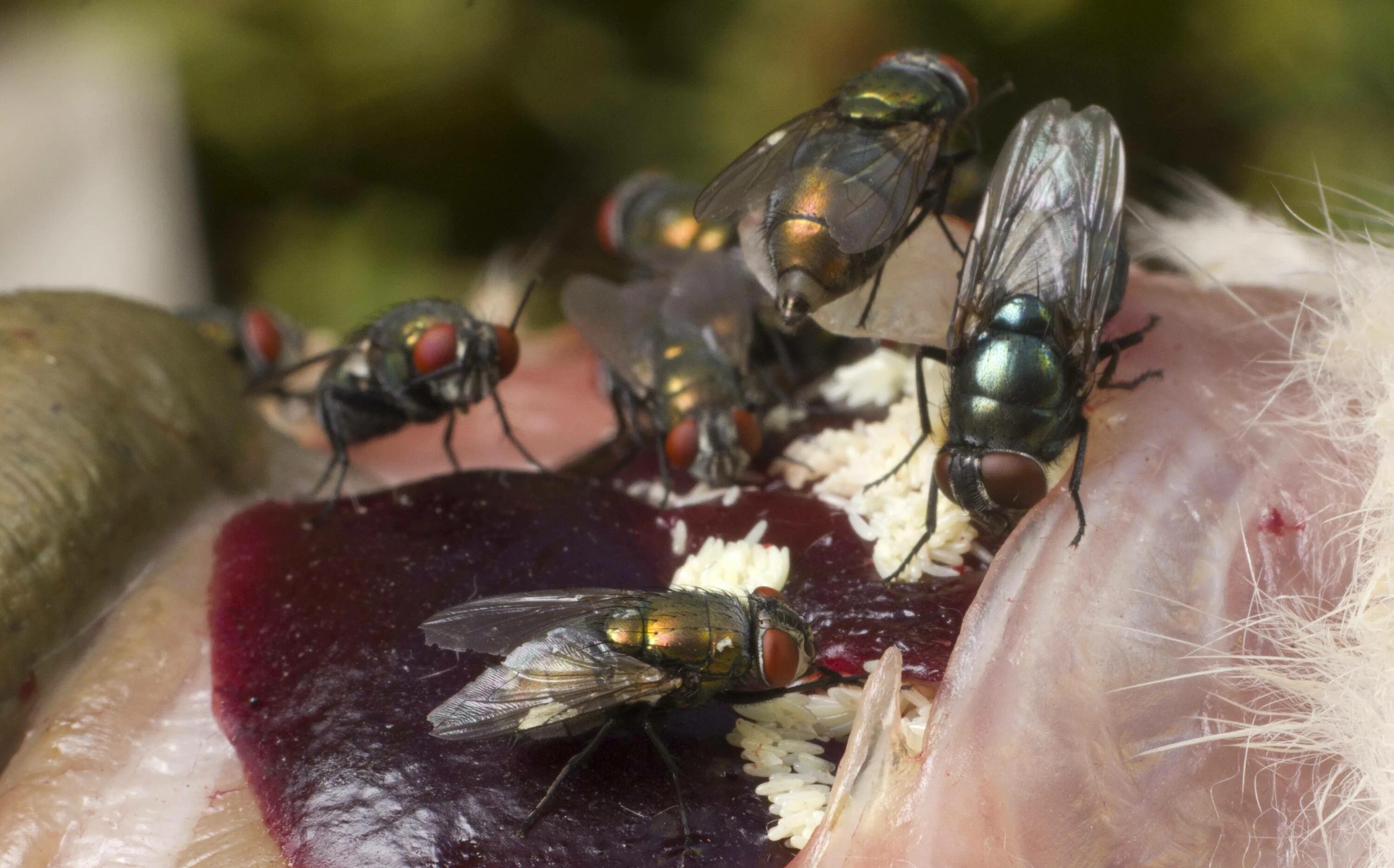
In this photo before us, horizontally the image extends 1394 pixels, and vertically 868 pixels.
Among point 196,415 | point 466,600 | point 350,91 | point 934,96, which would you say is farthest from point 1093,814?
point 350,91

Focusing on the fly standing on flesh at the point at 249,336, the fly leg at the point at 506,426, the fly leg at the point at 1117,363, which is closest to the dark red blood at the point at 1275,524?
the fly leg at the point at 1117,363

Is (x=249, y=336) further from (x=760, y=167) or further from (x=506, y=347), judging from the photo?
(x=760, y=167)

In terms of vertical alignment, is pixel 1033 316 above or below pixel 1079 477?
above

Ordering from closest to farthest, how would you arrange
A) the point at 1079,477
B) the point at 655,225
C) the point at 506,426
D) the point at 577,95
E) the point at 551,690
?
1. the point at 551,690
2. the point at 1079,477
3. the point at 506,426
4. the point at 655,225
5. the point at 577,95

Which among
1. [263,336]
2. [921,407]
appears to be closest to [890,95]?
[921,407]

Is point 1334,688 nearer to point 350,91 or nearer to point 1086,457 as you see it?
point 1086,457

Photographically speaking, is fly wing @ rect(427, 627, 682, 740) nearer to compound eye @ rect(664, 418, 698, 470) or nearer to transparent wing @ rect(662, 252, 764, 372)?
compound eye @ rect(664, 418, 698, 470)
